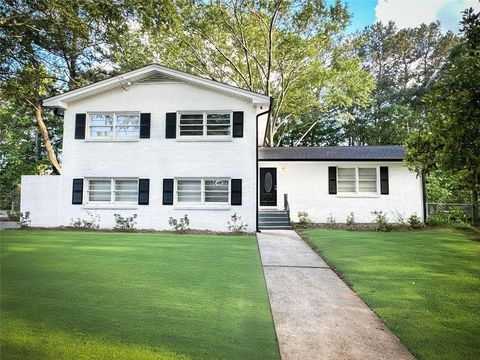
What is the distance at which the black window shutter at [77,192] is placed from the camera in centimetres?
1326

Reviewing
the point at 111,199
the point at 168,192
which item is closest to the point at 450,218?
the point at 168,192

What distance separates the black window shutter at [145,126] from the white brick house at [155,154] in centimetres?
4

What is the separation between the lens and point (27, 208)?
43.7 ft

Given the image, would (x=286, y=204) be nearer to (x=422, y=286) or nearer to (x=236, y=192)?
(x=236, y=192)

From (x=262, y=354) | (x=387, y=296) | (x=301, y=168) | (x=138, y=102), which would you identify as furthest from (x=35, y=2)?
(x=301, y=168)

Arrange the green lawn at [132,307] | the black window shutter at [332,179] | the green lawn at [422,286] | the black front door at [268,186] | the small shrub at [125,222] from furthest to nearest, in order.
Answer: the black front door at [268,186] → the black window shutter at [332,179] → the small shrub at [125,222] → the green lawn at [422,286] → the green lawn at [132,307]

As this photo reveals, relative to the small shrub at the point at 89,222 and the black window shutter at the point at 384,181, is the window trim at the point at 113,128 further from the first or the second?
the black window shutter at the point at 384,181

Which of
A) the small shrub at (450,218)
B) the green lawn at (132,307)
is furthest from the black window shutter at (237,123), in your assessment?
the small shrub at (450,218)

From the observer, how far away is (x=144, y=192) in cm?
1311

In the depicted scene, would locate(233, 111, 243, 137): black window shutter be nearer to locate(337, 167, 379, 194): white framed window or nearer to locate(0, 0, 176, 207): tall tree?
locate(337, 167, 379, 194): white framed window

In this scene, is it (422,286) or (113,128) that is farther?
(113,128)

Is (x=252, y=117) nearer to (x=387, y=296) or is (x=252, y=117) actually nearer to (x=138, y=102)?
(x=138, y=102)

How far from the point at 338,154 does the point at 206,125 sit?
6732 millimetres

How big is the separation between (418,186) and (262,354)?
14.6 meters
